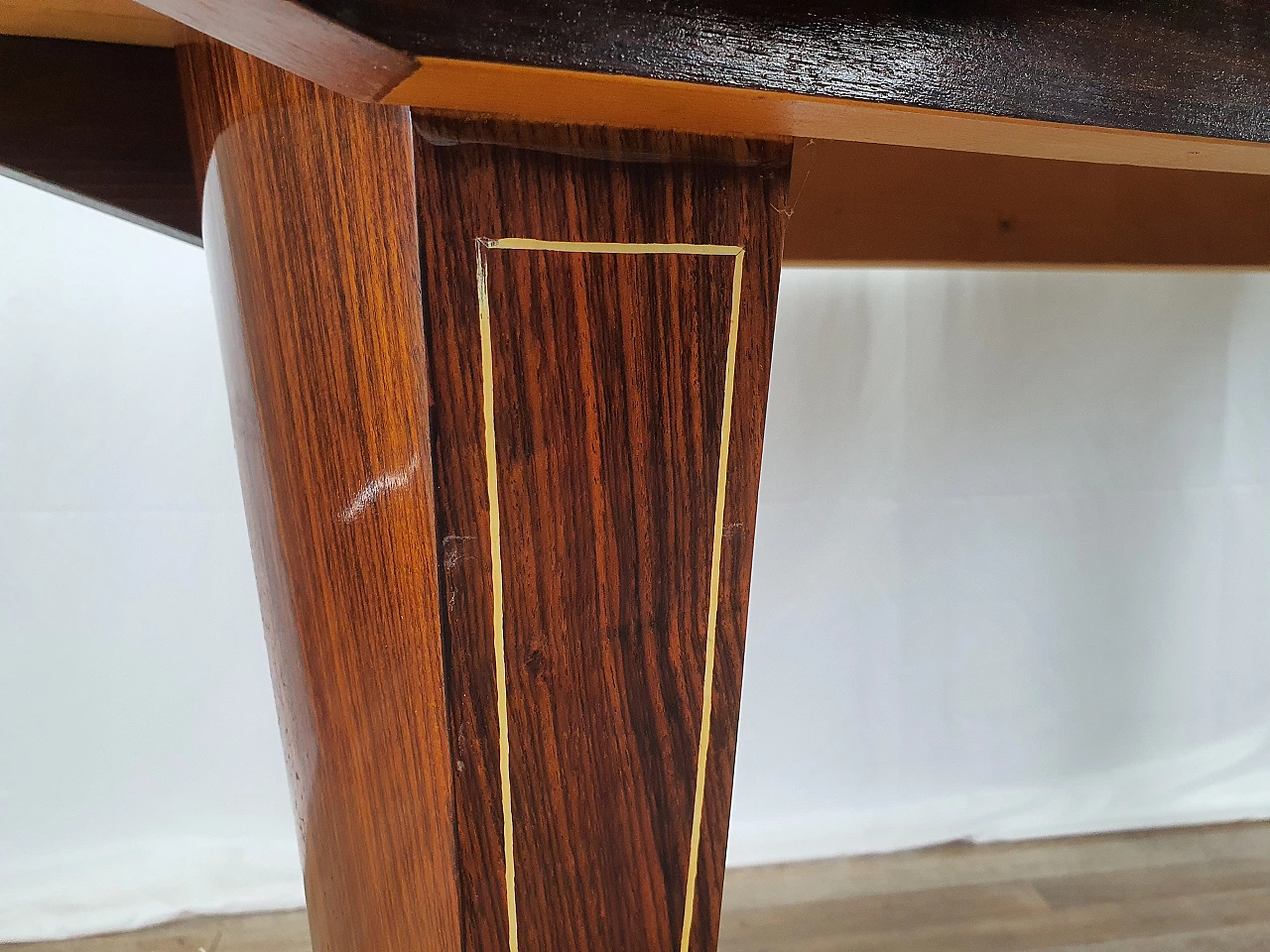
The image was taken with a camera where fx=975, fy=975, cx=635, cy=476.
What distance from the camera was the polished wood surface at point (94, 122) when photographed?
40 cm

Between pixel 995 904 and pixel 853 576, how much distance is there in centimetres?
34

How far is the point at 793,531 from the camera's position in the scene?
1.02 meters

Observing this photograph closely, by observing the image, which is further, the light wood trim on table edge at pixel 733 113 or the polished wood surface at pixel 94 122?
the polished wood surface at pixel 94 122

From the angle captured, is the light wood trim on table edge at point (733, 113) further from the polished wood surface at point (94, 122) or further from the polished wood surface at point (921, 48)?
the polished wood surface at point (94, 122)

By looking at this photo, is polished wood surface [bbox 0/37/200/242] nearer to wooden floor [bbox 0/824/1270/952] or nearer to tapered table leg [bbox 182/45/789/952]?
tapered table leg [bbox 182/45/789/952]

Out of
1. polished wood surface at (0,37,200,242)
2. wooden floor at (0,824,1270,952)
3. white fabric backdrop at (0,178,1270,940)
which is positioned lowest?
wooden floor at (0,824,1270,952)

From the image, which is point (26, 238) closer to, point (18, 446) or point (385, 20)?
point (18, 446)

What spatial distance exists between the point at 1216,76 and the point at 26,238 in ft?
2.97

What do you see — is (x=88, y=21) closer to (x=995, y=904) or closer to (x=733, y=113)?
(x=733, y=113)

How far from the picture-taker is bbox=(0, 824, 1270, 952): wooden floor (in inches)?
33.3

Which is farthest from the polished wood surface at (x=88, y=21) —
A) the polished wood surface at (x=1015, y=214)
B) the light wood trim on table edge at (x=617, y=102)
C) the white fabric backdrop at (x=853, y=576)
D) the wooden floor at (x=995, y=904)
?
the wooden floor at (x=995, y=904)

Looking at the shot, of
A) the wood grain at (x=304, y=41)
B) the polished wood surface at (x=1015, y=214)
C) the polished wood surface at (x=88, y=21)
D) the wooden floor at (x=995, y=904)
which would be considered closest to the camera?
the wood grain at (x=304, y=41)

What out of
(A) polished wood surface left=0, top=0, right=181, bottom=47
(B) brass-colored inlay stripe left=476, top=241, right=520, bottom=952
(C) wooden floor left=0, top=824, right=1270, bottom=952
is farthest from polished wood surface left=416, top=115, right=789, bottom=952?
(C) wooden floor left=0, top=824, right=1270, bottom=952

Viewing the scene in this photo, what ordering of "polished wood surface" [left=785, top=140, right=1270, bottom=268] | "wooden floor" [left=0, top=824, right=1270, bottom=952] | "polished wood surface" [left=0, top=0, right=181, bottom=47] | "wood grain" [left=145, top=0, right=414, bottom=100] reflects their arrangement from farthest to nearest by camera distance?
"wooden floor" [left=0, top=824, right=1270, bottom=952] → "polished wood surface" [left=785, top=140, right=1270, bottom=268] → "polished wood surface" [left=0, top=0, right=181, bottom=47] → "wood grain" [left=145, top=0, right=414, bottom=100]
